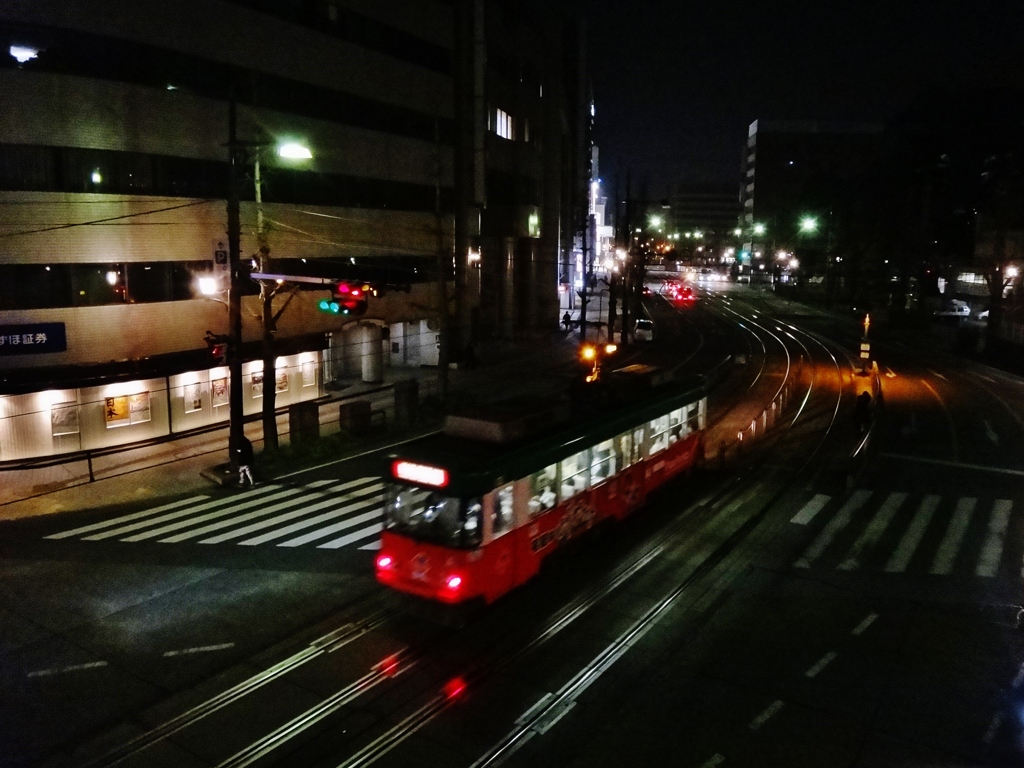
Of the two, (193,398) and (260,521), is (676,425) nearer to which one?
(260,521)

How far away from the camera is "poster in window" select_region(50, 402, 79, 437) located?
21938 mm

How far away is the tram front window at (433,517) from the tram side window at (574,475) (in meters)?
2.46

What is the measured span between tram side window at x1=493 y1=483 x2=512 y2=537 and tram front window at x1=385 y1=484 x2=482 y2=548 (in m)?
0.40

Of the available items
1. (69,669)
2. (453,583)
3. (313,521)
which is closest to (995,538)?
(453,583)

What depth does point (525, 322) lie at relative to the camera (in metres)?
53.2

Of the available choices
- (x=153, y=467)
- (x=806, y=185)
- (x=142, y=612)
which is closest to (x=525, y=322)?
(x=153, y=467)

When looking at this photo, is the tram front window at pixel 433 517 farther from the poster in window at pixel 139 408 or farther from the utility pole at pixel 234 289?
the poster in window at pixel 139 408

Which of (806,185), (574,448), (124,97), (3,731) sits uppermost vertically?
(806,185)

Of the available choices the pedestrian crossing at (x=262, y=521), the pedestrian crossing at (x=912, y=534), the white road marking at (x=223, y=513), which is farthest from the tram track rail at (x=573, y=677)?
the white road marking at (x=223, y=513)

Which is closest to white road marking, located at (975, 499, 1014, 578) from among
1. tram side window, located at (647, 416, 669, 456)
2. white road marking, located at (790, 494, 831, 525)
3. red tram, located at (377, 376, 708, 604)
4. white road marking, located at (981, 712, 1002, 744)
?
white road marking, located at (790, 494, 831, 525)

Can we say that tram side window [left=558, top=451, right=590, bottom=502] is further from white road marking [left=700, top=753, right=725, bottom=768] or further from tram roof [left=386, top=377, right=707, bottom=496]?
white road marking [left=700, top=753, right=725, bottom=768]

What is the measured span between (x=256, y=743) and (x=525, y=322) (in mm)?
44952

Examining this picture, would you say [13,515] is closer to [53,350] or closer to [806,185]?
[53,350]

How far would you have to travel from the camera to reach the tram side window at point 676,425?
1825cm
